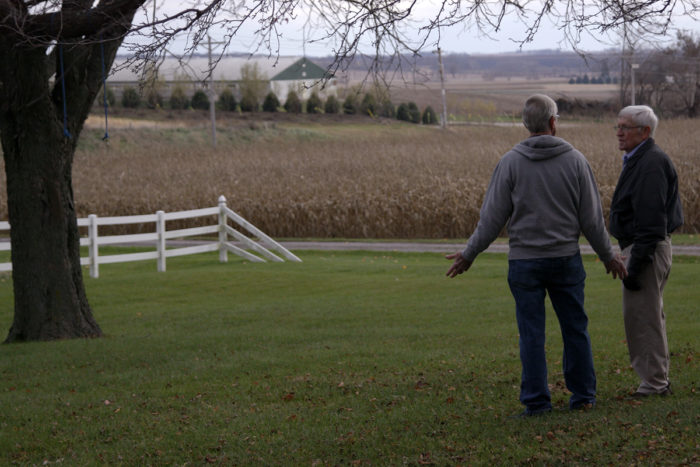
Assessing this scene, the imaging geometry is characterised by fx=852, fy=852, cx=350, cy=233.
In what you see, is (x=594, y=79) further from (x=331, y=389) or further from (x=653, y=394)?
(x=653, y=394)

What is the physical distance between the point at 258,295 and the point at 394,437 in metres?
9.71

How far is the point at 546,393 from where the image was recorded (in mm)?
5504

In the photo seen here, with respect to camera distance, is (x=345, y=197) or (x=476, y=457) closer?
(x=476, y=457)

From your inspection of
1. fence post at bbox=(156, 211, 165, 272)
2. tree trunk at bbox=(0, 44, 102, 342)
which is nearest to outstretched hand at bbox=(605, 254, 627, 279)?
tree trunk at bbox=(0, 44, 102, 342)

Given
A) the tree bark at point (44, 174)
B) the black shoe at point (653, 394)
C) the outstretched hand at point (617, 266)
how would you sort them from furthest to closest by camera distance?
the tree bark at point (44, 174)
the black shoe at point (653, 394)
the outstretched hand at point (617, 266)

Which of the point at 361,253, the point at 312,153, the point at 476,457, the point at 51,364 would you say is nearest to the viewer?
the point at 476,457

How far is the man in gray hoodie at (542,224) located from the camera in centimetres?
521

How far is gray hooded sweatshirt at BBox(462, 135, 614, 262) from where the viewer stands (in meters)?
5.21

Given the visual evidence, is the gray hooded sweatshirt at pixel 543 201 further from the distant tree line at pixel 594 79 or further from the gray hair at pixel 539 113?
the distant tree line at pixel 594 79

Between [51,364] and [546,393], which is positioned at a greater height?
[546,393]

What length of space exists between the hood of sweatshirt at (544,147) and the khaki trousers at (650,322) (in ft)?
3.38

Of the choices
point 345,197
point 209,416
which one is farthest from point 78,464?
point 345,197

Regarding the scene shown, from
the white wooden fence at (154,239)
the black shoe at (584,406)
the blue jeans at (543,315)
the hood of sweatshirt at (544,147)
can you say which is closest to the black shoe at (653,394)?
the black shoe at (584,406)

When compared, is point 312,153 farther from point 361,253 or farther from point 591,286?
point 591,286
